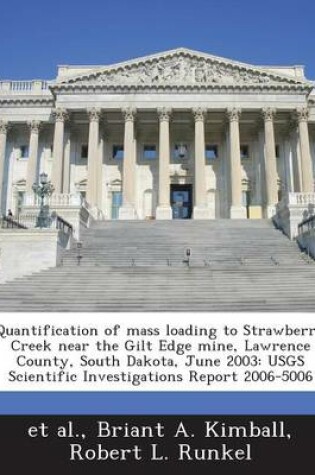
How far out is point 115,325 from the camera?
10.1 metres

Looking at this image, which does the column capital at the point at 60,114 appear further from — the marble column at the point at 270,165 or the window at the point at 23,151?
the marble column at the point at 270,165

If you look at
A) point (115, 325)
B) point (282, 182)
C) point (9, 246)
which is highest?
point (282, 182)

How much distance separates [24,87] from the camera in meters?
47.5

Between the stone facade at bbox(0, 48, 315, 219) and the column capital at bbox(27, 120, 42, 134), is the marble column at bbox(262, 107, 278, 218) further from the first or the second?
the column capital at bbox(27, 120, 42, 134)

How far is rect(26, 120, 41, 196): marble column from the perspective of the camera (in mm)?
44250

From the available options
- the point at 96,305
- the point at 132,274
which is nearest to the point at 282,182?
the point at 132,274

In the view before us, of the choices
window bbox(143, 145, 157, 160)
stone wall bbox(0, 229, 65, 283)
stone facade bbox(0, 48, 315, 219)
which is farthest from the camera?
window bbox(143, 145, 157, 160)

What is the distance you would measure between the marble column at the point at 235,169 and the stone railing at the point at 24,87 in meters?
19.3

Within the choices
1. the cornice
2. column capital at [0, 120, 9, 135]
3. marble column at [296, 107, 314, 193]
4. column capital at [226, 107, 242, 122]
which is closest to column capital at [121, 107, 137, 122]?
the cornice

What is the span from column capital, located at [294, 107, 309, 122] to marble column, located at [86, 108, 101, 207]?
61.9 ft

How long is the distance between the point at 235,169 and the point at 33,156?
19988 millimetres

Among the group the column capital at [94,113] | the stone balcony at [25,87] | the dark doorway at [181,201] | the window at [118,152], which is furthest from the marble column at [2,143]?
the dark doorway at [181,201]
